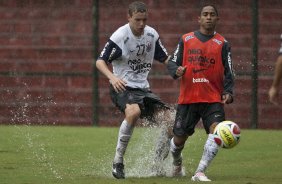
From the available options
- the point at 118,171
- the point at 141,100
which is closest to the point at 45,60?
the point at 141,100

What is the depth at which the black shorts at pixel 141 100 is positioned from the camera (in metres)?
10.9

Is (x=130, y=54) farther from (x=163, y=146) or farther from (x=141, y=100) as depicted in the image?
(x=163, y=146)

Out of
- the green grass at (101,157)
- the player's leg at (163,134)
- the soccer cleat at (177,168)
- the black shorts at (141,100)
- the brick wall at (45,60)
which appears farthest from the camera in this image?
the brick wall at (45,60)

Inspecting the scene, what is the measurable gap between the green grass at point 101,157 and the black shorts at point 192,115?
52cm

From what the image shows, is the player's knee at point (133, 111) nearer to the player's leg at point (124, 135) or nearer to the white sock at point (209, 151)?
the player's leg at point (124, 135)

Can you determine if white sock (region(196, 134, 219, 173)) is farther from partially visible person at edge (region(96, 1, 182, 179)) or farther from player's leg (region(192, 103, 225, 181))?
partially visible person at edge (region(96, 1, 182, 179))

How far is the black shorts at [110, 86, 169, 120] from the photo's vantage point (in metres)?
10.9

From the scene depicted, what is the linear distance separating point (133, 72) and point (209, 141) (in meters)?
1.30

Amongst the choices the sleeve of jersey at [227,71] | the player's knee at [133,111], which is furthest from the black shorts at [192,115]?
the player's knee at [133,111]

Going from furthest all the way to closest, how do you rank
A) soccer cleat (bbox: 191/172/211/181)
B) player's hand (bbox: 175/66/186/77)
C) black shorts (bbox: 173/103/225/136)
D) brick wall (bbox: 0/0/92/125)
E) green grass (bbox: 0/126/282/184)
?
brick wall (bbox: 0/0/92/125) → green grass (bbox: 0/126/282/184) → black shorts (bbox: 173/103/225/136) → player's hand (bbox: 175/66/186/77) → soccer cleat (bbox: 191/172/211/181)

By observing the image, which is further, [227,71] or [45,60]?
[45,60]

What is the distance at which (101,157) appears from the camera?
42.9 ft

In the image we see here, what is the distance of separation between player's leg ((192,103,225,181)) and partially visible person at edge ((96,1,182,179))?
617mm

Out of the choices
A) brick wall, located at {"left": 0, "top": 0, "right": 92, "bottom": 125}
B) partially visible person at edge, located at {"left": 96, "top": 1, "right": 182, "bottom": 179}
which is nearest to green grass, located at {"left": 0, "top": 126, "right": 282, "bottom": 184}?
partially visible person at edge, located at {"left": 96, "top": 1, "right": 182, "bottom": 179}
